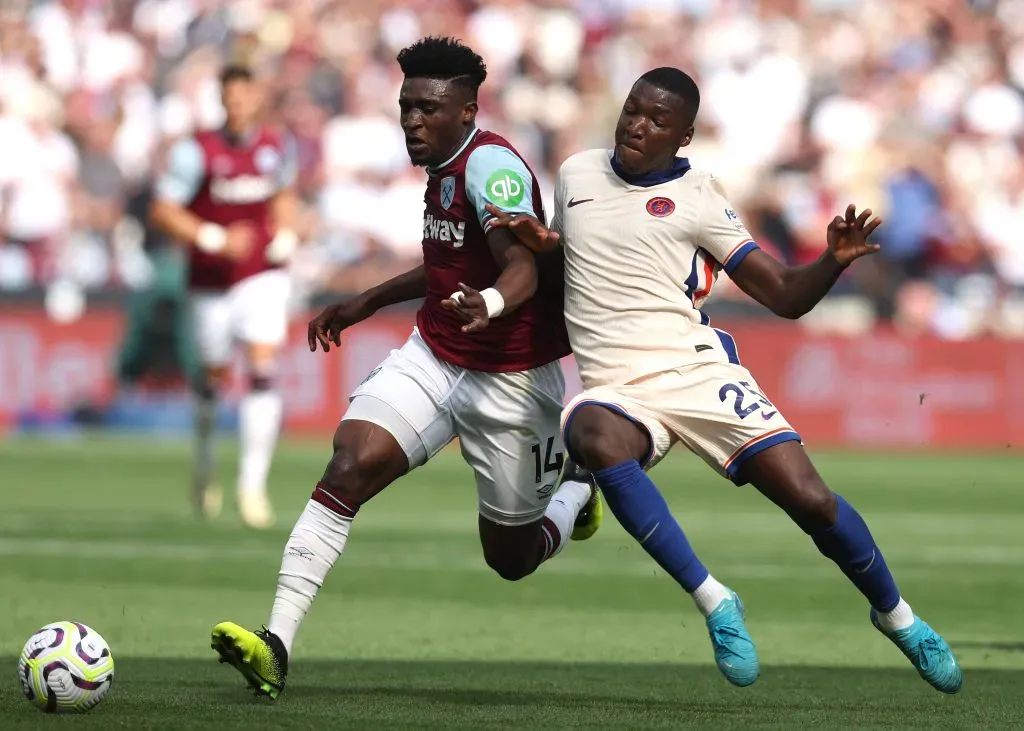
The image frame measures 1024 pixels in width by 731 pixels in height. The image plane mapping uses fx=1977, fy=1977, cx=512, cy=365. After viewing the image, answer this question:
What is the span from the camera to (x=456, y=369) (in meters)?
7.16

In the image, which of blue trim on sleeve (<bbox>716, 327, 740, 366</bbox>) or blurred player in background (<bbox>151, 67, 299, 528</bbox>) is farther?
blurred player in background (<bbox>151, 67, 299, 528</bbox>)

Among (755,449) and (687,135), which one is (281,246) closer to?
(687,135)

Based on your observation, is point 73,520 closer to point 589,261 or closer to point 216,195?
point 216,195

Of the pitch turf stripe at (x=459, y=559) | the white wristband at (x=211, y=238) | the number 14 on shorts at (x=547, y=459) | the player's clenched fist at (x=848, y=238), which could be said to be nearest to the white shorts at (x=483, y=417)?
the number 14 on shorts at (x=547, y=459)

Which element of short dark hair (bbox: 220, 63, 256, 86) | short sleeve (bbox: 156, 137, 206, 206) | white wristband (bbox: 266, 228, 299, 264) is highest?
short dark hair (bbox: 220, 63, 256, 86)

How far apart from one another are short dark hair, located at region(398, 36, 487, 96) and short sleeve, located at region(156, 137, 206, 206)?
6282 mm

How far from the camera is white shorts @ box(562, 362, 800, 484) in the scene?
653 centimetres

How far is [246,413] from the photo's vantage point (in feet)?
42.5

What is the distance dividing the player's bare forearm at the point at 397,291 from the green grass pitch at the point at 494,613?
4.54ft

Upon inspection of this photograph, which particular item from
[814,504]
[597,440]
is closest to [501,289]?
[597,440]

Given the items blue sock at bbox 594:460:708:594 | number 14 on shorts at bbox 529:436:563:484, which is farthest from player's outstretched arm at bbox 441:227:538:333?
number 14 on shorts at bbox 529:436:563:484

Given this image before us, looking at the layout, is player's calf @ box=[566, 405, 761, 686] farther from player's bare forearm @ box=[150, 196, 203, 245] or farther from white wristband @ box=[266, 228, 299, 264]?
player's bare forearm @ box=[150, 196, 203, 245]

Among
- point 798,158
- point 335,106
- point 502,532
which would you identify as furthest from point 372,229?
point 502,532

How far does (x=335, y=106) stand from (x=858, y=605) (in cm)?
1443
